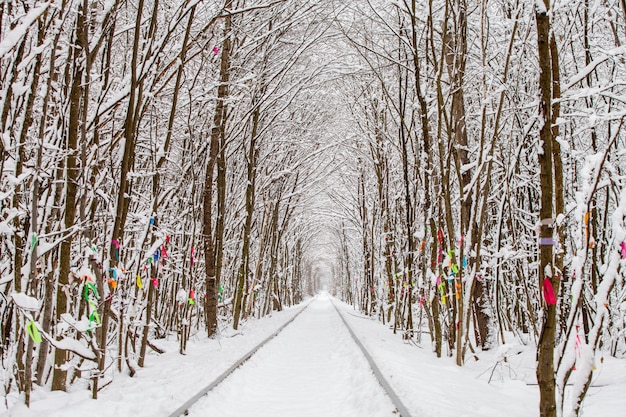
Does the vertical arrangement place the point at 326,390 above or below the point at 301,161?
below

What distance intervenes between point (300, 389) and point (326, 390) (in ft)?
1.15

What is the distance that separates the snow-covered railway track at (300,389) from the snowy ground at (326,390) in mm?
13

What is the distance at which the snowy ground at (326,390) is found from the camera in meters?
4.60

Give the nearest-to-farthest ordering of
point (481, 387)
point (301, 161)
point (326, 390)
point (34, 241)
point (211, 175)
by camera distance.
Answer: point (34, 241) → point (481, 387) → point (326, 390) → point (211, 175) → point (301, 161)

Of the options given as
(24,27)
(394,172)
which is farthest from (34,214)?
(394,172)

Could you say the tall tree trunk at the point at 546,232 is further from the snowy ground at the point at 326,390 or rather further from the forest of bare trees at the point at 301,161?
the snowy ground at the point at 326,390

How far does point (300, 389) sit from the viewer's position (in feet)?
20.5

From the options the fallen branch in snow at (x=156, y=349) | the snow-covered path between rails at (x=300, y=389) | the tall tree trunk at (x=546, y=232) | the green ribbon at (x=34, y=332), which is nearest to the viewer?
the tall tree trunk at (x=546, y=232)

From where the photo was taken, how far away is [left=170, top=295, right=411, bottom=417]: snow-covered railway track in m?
4.91

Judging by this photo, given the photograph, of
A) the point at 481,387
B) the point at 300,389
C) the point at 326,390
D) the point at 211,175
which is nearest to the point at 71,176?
the point at 300,389

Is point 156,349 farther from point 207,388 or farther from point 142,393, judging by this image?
point 207,388

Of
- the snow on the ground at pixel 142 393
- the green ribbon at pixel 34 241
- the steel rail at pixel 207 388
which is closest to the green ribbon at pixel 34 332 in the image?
the green ribbon at pixel 34 241

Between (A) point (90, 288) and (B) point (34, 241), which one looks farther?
(A) point (90, 288)

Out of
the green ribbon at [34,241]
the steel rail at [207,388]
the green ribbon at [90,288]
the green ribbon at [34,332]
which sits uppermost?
the green ribbon at [34,241]
